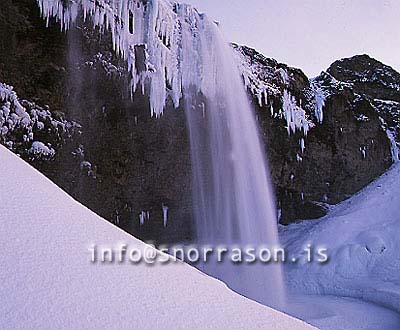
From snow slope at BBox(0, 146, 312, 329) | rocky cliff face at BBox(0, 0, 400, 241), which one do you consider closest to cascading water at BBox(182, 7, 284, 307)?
rocky cliff face at BBox(0, 0, 400, 241)

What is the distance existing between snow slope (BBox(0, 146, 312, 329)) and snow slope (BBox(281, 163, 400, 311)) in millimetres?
5471

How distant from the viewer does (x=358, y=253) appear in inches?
327

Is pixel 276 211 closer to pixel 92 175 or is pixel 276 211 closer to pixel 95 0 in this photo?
pixel 92 175

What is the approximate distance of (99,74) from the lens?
7.68 m

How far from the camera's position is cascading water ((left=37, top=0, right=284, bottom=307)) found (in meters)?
7.59

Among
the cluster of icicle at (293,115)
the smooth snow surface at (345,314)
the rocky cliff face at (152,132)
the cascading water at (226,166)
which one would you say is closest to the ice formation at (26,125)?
the rocky cliff face at (152,132)

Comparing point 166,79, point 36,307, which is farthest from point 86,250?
point 166,79

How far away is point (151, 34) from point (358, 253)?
5.37 meters

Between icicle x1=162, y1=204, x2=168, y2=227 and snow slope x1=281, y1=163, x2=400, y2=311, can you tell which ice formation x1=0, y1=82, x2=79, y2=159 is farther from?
snow slope x1=281, y1=163, x2=400, y2=311

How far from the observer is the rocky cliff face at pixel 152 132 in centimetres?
716

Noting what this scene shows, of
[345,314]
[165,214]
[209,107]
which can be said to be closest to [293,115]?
[209,107]

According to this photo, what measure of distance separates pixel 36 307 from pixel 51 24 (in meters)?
6.14

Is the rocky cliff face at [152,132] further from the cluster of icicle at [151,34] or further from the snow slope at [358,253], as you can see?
the snow slope at [358,253]

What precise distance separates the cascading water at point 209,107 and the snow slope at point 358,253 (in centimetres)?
62
